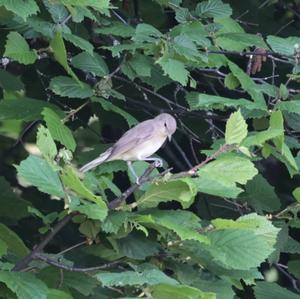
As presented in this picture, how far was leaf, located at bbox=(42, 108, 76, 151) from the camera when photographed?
4.79 m

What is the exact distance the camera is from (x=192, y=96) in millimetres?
5633

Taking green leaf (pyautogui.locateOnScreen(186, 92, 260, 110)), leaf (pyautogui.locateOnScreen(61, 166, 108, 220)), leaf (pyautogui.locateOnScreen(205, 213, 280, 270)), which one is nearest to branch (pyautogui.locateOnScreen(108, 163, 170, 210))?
leaf (pyautogui.locateOnScreen(61, 166, 108, 220))

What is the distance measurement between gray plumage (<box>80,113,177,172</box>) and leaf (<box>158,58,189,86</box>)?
487mm

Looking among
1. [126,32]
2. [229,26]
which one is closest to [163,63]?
[126,32]

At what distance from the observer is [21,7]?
462 centimetres

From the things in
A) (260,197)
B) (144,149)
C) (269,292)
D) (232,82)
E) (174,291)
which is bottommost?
(269,292)

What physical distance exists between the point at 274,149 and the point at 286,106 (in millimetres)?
264

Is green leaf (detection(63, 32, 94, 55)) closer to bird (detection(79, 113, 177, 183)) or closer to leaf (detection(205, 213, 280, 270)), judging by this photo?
bird (detection(79, 113, 177, 183))

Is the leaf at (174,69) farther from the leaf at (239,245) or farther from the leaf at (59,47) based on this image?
the leaf at (239,245)

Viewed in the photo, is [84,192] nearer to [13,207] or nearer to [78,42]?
[78,42]

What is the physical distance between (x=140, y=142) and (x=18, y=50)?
0.85m

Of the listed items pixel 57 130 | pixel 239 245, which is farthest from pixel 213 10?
pixel 239 245

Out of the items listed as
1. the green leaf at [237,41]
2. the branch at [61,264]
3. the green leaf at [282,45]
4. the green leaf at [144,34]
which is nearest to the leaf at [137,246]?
the branch at [61,264]

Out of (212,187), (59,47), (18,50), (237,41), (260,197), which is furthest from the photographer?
(260,197)
